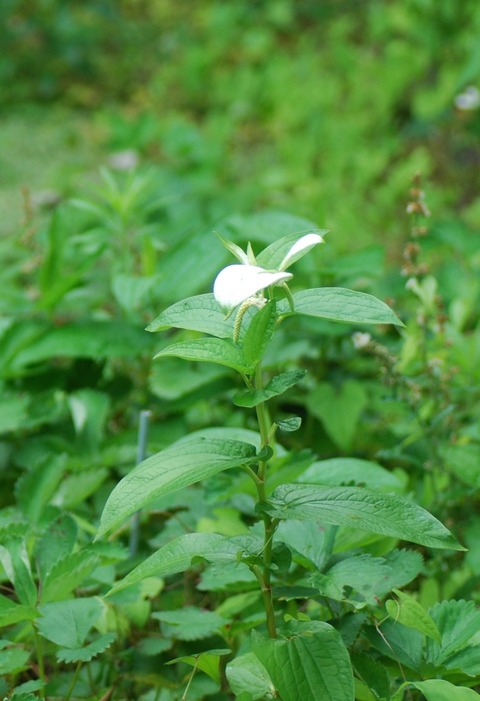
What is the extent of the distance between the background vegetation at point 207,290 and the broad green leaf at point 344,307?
25 cm

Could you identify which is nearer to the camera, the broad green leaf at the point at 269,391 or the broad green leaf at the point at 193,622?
the broad green leaf at the point at 269,391

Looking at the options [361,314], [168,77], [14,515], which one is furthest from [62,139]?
[361,314]

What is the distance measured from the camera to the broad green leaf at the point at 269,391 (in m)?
0.73

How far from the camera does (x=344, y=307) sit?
74cm

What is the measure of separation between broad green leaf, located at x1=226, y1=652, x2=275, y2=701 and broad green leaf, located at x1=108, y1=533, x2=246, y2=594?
11 centimetres

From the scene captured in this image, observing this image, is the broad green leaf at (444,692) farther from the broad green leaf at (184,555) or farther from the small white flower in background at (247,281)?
the small white flower in background at (247,281)

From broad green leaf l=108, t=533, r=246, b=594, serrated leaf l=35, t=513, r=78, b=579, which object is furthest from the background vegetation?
broad green leaf l=108, t=533, r=246, b=594

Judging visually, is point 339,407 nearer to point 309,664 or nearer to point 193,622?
point 193,622

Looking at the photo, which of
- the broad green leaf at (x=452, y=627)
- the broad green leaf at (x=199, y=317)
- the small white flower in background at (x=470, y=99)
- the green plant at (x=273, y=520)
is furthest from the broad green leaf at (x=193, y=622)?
the small white flower in background at (x=470, y=99)

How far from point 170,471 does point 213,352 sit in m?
0.11

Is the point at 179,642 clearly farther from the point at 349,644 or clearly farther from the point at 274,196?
the point at 274,196

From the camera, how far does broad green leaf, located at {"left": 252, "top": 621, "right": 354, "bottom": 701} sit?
2.35 feet

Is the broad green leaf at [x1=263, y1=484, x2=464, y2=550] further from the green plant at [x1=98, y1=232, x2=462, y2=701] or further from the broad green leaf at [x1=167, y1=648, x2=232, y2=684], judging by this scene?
the broad green leaf at [x1=167, y1=648, x2=232, y2=684]

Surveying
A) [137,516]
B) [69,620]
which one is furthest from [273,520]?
[137,516]
